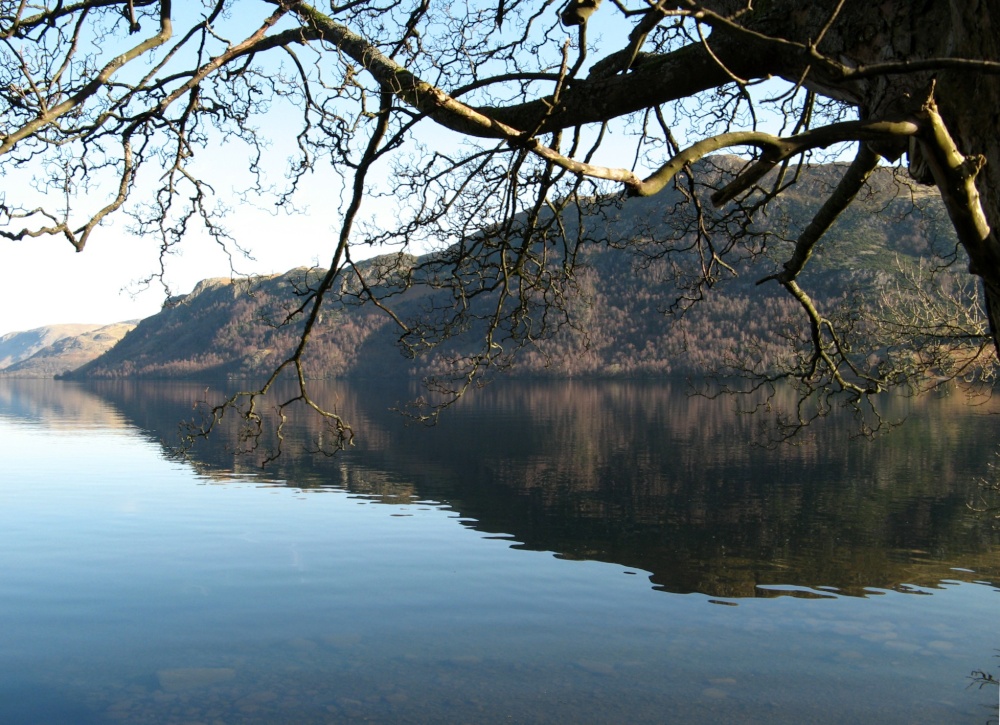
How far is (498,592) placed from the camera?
59.3ft

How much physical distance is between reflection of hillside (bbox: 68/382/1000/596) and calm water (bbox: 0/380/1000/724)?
0.17m

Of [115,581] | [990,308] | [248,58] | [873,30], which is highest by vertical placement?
[248,58]

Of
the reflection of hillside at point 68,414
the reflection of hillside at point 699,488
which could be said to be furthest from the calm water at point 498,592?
the reflection of hillside at point 68,414

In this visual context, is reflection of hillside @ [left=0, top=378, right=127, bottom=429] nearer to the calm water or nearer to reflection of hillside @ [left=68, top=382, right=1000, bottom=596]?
reflection of hillside @ [left=68, top=382, right=1000, bottom=596]

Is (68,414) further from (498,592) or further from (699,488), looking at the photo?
(498,592)

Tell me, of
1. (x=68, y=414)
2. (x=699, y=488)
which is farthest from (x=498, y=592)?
(x=68, y=414)

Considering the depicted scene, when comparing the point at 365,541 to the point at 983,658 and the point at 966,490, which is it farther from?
the point at 966,490

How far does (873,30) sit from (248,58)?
4852 mm

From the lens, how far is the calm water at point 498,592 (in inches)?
491

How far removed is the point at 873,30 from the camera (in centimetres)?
500

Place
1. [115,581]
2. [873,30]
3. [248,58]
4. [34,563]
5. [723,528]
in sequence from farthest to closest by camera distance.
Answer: [723,528]
[34,563]
[115,581]
[248,58]
[873,30]

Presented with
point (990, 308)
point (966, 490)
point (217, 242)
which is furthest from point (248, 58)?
point (966, 490)

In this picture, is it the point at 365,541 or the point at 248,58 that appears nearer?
the point at 248,58

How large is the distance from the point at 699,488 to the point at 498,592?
16346mm
